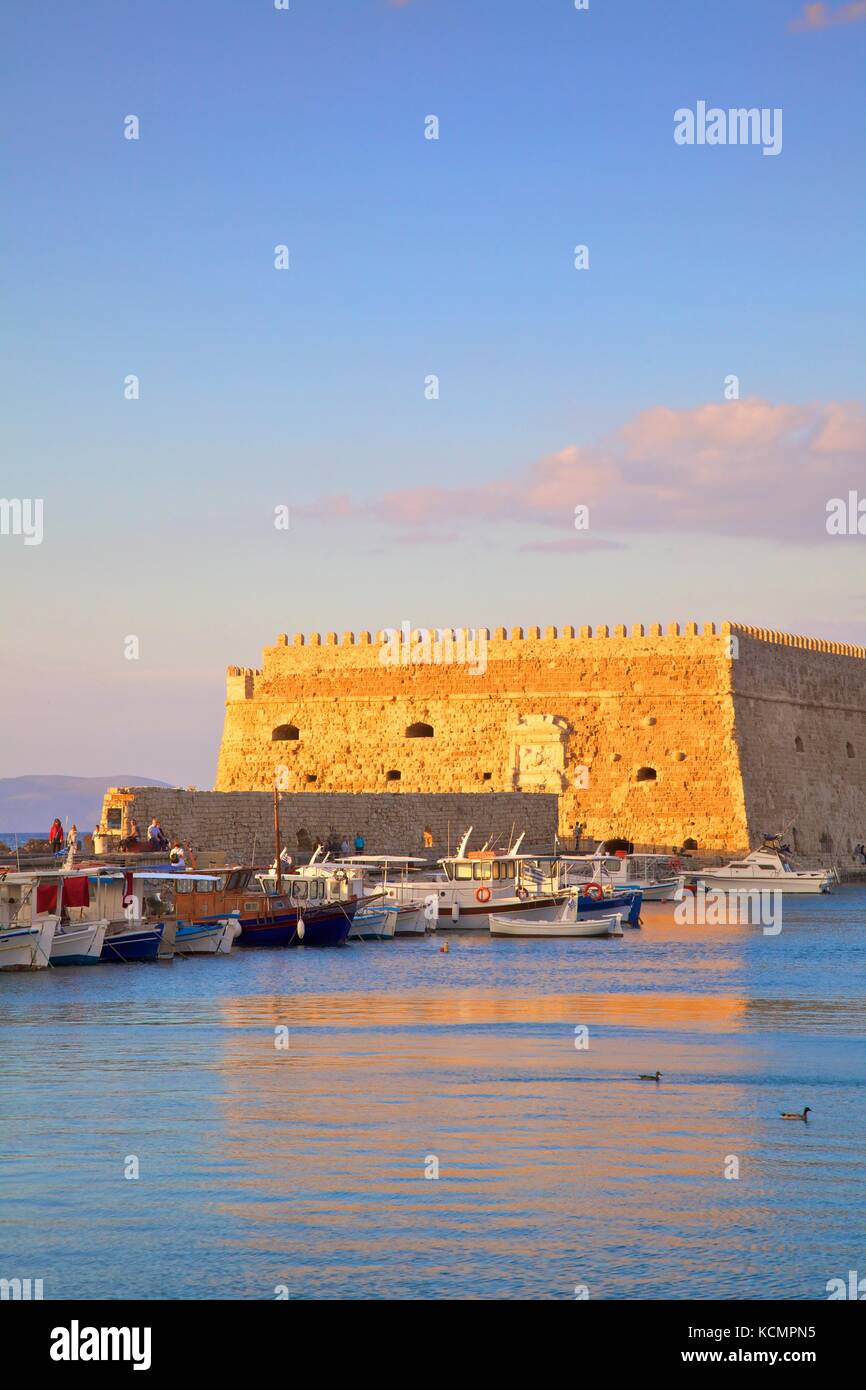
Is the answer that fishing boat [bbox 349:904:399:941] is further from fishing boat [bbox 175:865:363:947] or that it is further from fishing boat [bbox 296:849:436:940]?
fishing boat [bbox 175:865:363:947]

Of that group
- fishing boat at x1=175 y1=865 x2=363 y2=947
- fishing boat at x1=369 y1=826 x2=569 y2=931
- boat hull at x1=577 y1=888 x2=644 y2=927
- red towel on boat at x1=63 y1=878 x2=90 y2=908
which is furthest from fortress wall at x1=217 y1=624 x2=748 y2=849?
red towel on boat at x1=63 y1=878 x2=90 y2=908

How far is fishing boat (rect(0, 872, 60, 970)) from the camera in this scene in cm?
2139

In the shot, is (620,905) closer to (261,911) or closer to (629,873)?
→ (629,873)

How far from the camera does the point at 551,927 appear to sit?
96.7 feet

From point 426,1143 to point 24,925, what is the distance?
11744 millimetres

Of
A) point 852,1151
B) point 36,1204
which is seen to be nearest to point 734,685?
point 852,1151

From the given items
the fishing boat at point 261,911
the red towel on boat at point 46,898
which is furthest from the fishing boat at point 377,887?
the red towel on boat at point 46,898

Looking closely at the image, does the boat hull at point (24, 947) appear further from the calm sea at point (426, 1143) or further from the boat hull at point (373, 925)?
the boat hull at point (373, 925)

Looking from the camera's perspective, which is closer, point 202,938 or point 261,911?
point 202,938

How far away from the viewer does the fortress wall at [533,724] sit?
125ft

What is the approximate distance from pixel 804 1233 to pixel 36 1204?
3986 millimetres

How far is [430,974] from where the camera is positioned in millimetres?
22812

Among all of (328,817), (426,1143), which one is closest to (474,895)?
(328,817)
